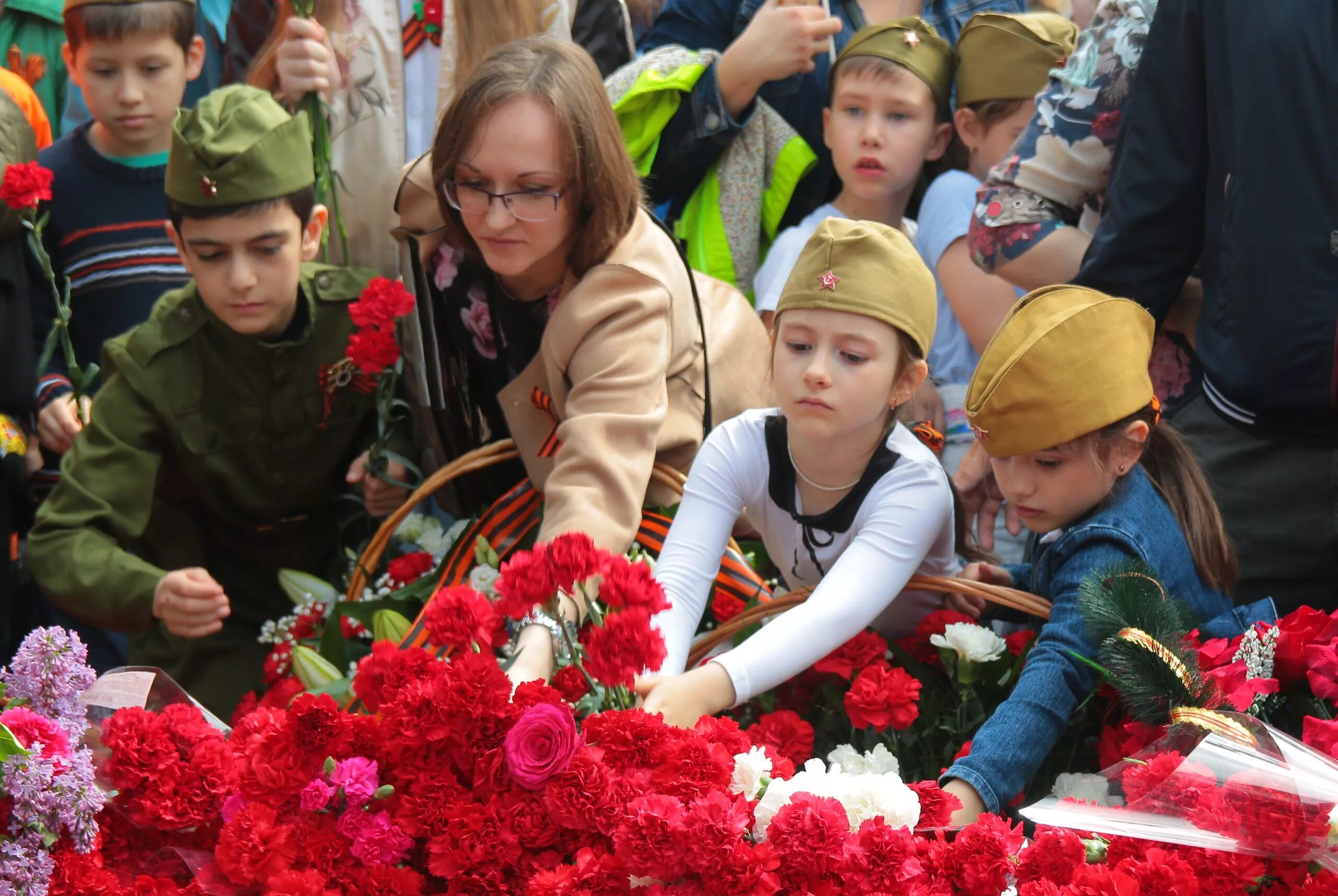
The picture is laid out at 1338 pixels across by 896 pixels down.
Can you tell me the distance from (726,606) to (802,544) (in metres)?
0.17

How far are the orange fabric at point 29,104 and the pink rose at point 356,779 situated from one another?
276cm

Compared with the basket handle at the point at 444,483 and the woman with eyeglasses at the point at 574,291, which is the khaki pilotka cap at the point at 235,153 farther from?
the basket handle at the point at 444,483

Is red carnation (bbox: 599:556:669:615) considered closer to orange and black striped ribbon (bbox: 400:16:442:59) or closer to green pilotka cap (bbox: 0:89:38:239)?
orange and black striped ribbon (bbox: 400:16:442:59)

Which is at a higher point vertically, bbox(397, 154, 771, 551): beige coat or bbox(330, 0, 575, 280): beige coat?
bbox(330, 0, 575, 280): beige coat

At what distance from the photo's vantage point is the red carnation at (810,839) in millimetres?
1358

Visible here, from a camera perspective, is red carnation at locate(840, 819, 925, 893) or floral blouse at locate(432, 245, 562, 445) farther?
floral blouse at locate(432, 245, 562, 445)

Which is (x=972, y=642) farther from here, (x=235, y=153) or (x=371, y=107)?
(x=371, y=107)

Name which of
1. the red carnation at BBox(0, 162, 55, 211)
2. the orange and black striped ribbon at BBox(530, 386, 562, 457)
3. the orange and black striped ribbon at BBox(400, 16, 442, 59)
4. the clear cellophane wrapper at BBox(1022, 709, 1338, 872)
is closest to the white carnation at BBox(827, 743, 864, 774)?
the clear cellophane wrapper at BBox(1022, 709, 1338, 872)

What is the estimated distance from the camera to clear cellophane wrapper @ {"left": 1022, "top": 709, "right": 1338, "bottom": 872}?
4.27 ft

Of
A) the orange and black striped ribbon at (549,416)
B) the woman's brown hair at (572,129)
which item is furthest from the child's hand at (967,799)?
the woman's brown hair at (572,129)

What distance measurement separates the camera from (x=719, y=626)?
2252mm

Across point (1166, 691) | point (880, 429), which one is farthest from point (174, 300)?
point (1166, 691)

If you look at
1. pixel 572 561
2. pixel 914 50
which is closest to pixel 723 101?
pixel 914 50

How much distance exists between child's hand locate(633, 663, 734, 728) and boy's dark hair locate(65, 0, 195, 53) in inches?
92.6
